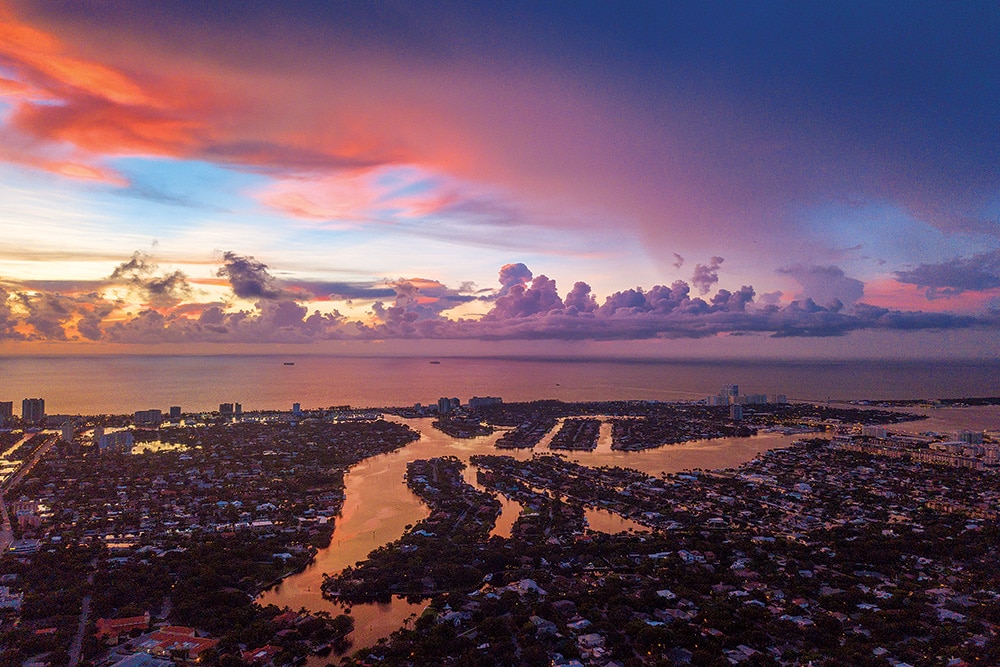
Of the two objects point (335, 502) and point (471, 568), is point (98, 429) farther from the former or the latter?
point (471, 568)

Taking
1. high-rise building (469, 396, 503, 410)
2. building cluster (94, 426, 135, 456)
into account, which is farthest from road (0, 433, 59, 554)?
high-rise building (469, 396, 503, 410)

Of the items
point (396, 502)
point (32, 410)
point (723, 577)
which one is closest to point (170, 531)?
point (396, 502)

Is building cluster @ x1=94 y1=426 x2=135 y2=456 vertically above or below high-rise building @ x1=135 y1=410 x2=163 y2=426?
above

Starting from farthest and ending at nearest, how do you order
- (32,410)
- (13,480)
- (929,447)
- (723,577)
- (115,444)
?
(32,410), (929,447), (115,444), (13,480), (723,577)

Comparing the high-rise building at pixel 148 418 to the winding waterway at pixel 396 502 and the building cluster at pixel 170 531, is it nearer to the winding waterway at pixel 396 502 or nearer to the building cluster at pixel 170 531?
the building cluster at pixel 170 531

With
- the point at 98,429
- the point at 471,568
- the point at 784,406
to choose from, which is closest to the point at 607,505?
the point at 471,568

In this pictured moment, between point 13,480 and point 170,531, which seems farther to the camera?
point 13,480

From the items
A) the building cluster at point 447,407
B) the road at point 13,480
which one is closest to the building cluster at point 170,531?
the road at point 13,480

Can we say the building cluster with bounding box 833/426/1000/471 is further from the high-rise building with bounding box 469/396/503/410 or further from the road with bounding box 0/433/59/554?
the road with bounding box 0/433/59/554

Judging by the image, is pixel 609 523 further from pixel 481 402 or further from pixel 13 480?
pixel 481 402
